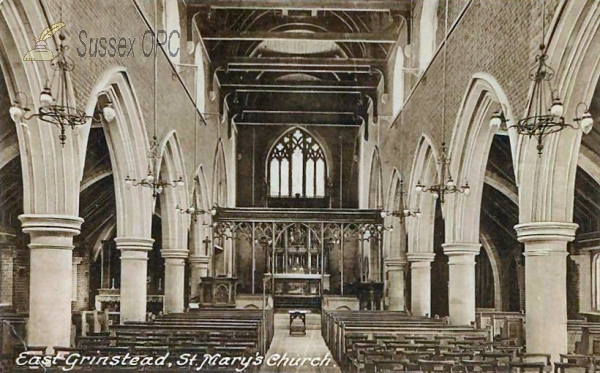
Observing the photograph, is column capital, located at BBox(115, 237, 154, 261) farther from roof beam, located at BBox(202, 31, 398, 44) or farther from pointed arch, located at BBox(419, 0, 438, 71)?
roof beam, located at BBox(202, 31, 398, 44)

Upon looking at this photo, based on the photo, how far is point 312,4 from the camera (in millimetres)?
21422

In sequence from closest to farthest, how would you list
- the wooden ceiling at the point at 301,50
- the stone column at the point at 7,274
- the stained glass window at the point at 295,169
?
the stone column at the point at 7,274 → the wooden ceiling at the point at 301,50 → the stained glass window at the point at 295,169

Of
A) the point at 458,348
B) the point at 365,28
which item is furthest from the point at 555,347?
the point at 365,28

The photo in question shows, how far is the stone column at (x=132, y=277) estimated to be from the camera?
1599 cm

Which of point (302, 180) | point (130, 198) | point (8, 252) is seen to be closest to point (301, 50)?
point (302, 180)

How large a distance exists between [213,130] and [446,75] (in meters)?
13.0

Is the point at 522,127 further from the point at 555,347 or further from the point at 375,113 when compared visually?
the point at 375,113

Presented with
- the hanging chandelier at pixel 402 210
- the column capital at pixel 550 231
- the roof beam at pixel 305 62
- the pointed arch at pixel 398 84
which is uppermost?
the roof beam at pixel 305 62

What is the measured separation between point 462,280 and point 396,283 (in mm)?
8400

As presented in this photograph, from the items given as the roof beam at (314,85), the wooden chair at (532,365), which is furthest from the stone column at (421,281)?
the wooden chair at (532,365)

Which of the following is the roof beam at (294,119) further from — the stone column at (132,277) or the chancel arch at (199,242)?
the stone column at (132,277)

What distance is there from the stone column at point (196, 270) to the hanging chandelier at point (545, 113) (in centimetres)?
1570

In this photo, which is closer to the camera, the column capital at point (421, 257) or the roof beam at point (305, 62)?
the column capital at point (421, 257)

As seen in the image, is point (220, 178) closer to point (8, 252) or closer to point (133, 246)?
point (8, 252)
